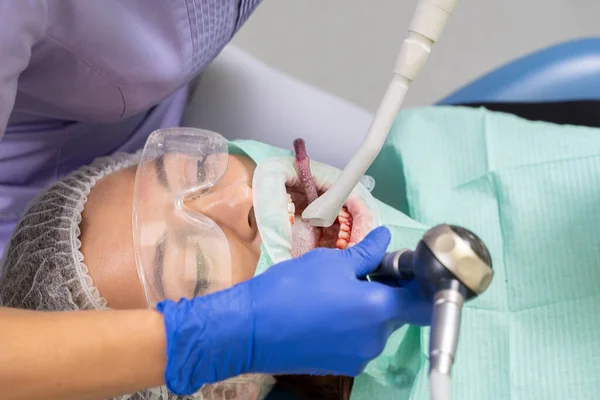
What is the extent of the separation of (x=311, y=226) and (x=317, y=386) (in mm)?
298

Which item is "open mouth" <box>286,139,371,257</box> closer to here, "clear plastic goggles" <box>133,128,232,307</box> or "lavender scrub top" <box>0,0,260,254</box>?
"clear plastic goggles" <box>133,128,232,307</box>

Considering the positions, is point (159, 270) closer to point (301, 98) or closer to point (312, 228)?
point (312, 228)

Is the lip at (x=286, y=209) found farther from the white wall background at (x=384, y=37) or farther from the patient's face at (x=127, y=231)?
the white wall background at (x=384, y=37)

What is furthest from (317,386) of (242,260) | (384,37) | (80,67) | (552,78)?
(384,37)

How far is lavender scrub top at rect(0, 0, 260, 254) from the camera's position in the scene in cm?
77

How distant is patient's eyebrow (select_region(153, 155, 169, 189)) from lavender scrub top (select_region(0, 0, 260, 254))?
0.10m

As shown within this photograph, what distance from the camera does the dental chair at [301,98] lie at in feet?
4.08

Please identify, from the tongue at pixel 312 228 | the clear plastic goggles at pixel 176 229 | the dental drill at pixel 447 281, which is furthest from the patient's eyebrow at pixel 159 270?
the dental drill at pixel 447 281

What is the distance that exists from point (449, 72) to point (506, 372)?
1243mm

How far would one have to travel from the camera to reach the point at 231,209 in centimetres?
93

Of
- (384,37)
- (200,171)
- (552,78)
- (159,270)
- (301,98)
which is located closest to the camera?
(159,270)

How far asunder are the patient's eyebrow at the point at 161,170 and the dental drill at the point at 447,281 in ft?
1.66

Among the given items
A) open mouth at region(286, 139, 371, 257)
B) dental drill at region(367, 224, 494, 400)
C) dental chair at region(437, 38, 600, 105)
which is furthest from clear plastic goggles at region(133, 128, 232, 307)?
dental chair at region(437, 38, 600, 105)

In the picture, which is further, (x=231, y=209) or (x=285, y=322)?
(x=231, y=209)
